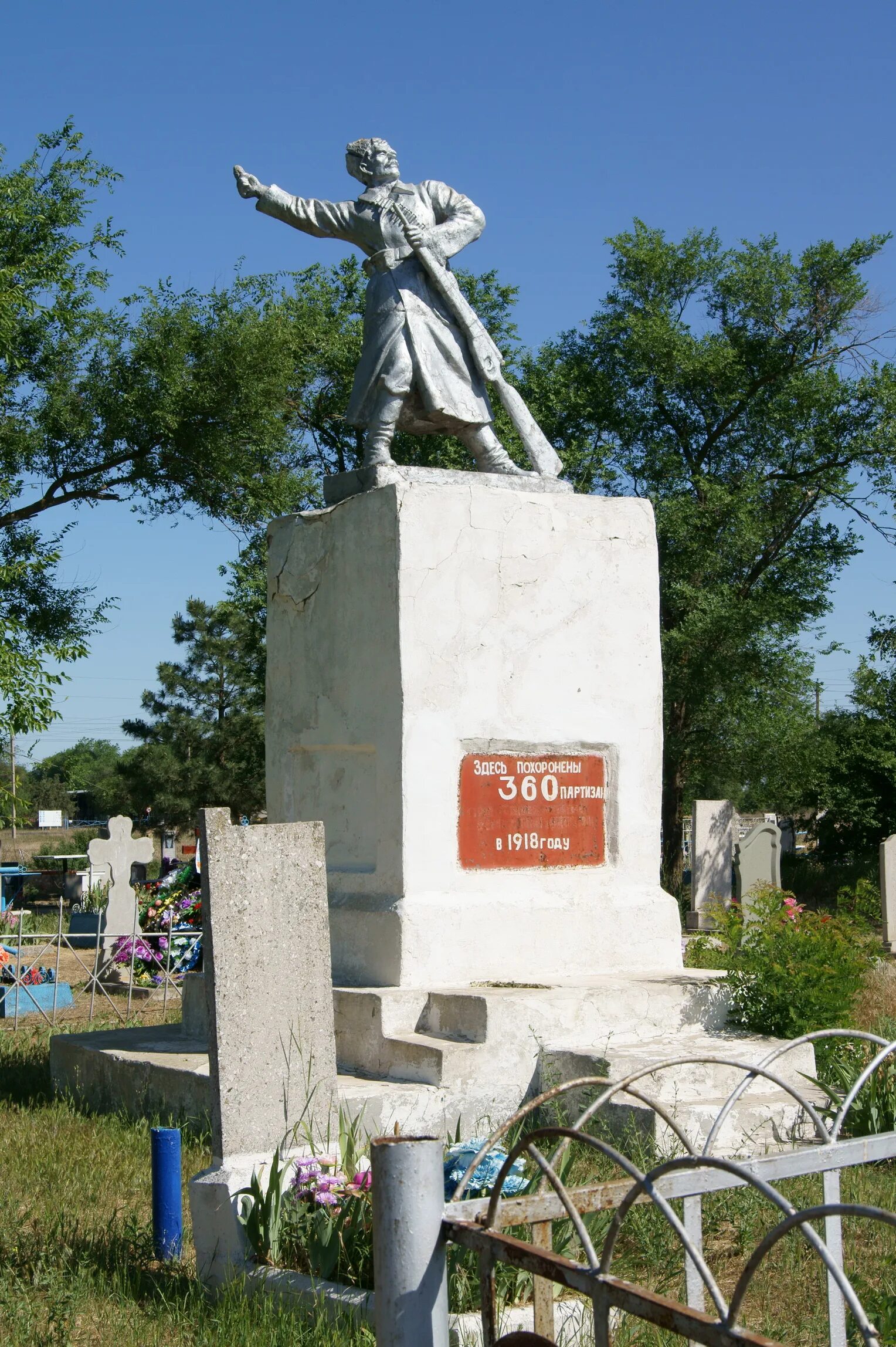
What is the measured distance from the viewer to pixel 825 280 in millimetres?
19703

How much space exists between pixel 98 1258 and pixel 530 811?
2899 mm

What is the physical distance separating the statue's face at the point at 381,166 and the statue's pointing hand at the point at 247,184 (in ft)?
1.83

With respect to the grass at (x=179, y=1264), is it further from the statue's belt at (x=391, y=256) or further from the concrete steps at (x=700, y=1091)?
the statue's belt at (x=391, y=256)

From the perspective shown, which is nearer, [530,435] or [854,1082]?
[854,1082]

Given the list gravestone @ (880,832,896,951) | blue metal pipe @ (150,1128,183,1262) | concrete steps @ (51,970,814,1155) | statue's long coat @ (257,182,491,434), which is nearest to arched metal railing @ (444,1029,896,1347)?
blue metal pipe @ (150,1128,183,1262)

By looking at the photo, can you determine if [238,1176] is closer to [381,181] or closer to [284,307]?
[381,181]

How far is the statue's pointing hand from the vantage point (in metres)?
7.00

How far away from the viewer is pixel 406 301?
273 inches

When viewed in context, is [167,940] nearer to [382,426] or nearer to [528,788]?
[528,788]

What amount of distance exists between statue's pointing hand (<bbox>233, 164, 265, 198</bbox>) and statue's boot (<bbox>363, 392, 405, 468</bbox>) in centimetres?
127

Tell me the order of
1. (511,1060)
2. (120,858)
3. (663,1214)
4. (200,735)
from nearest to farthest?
(663,1214) < (511,1060) < (120,858) < (200,735)

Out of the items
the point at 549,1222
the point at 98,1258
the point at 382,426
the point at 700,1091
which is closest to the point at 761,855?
the point at 382,426

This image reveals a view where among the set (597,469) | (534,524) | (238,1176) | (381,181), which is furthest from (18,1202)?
(597,469)

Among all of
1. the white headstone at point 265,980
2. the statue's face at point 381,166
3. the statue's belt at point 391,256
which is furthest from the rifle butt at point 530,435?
the white headstone at point 265,980
